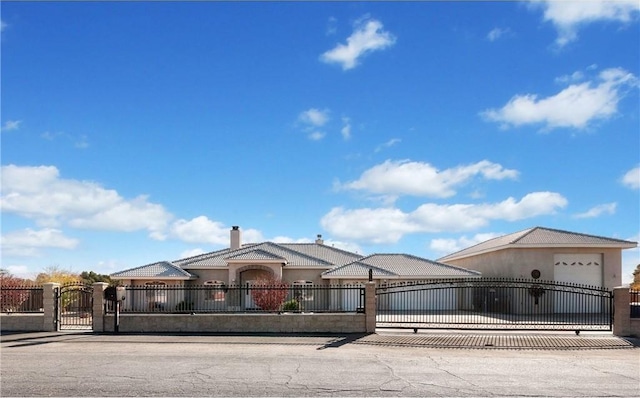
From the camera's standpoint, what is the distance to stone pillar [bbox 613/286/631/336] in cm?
1811

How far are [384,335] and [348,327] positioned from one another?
4.05 feet

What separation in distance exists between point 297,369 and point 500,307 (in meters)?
21.8

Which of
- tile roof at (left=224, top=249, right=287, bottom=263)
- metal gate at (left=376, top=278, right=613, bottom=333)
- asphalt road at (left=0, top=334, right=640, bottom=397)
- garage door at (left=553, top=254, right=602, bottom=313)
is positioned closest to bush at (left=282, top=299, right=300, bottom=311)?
metal gate at (left=376, top=278, right=613, bottom=333)

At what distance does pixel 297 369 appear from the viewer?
496 inches

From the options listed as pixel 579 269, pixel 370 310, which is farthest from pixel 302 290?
pixel 579 269

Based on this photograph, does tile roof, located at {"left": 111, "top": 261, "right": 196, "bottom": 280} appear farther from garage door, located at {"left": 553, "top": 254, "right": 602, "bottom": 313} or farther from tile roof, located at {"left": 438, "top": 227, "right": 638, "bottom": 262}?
garage door, located at {"left": 553, "top": 254, "right": 602, "bottom": 313}

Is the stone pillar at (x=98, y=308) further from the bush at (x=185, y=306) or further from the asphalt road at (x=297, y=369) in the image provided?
the bush at (x=185, y=306)

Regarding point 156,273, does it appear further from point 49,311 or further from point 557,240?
point 557,240

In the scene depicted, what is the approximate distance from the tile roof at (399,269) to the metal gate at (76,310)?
15.6m

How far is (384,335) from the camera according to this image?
59.9 ft

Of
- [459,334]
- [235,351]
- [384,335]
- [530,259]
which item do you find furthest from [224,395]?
[530,259]

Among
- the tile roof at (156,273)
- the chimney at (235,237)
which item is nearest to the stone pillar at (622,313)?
the tile roof at (156,273)

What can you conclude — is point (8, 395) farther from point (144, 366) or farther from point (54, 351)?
point (54, 351)

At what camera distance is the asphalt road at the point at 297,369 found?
10617 millimetres
